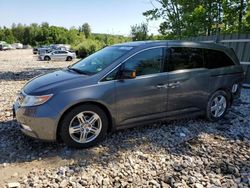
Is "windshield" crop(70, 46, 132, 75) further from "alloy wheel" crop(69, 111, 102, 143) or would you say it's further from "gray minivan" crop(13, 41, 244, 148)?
"alloy wheel" crop(69, 111, 102, 143)

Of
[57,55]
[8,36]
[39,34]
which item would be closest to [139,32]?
[57,55]

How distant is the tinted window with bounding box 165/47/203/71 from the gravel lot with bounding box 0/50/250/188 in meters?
1.13

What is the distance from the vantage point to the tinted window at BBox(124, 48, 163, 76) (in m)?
4.36

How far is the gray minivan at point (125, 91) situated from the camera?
3.83 metres

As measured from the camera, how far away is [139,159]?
12.5 feet

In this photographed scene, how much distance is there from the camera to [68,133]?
12.9 ft

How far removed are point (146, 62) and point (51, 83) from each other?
158cm

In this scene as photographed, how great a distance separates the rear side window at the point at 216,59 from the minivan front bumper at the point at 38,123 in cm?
310

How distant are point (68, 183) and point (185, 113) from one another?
2608 mm

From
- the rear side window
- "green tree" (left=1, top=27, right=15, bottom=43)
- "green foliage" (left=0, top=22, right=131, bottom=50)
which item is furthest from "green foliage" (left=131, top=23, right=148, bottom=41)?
"green tree" (left=1, top=27, right=15, bottom=43)

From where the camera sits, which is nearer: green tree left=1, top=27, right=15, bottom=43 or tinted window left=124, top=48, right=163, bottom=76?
tinted window left=124, top=48, right=163, bottom=76

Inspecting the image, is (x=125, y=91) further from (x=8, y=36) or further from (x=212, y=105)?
(x=8, y=36)

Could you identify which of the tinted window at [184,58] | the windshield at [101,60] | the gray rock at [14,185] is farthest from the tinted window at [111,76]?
the gray rock at [14,185]

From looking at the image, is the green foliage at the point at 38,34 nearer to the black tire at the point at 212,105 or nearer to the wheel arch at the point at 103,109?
the black tire at the point at 212,105
